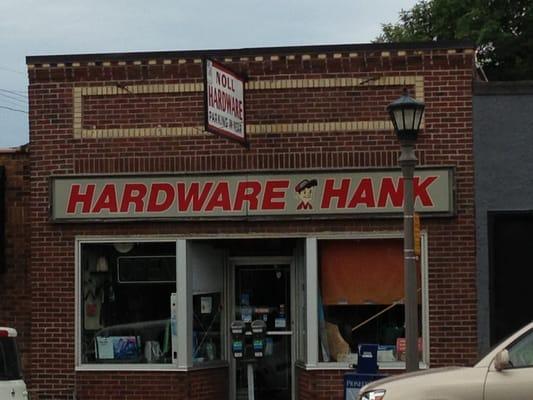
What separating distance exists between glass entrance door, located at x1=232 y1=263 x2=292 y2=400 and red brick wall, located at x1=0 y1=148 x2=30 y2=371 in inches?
119

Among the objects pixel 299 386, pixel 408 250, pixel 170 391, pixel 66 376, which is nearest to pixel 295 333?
pixel 299 386

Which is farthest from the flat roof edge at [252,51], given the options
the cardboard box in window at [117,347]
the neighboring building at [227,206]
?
the cardboard box in window at [117,347]

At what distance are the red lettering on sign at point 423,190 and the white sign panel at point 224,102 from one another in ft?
7.76

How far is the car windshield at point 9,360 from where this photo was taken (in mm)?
9828

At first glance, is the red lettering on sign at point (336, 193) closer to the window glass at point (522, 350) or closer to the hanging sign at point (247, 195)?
the hanging sign at point (247, 195)

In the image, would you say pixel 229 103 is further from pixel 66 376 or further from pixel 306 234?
pixel 66 376

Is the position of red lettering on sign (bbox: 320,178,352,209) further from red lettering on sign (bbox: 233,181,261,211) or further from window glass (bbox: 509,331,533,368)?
window glass (bbox: 509,331,533,368)

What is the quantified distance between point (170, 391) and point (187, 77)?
169 inches

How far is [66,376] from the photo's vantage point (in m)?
14.7

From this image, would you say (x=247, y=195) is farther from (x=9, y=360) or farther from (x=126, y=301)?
(x=9, y=360)

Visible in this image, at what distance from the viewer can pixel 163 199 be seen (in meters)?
14.5

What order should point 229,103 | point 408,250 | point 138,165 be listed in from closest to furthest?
1. point 408,250
2. point 229,103
3. point 138,165

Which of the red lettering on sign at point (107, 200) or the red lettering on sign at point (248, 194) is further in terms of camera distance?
the red lettering on sign at point (107, 200)

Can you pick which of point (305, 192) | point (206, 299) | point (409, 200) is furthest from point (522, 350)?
point (206, 299)
